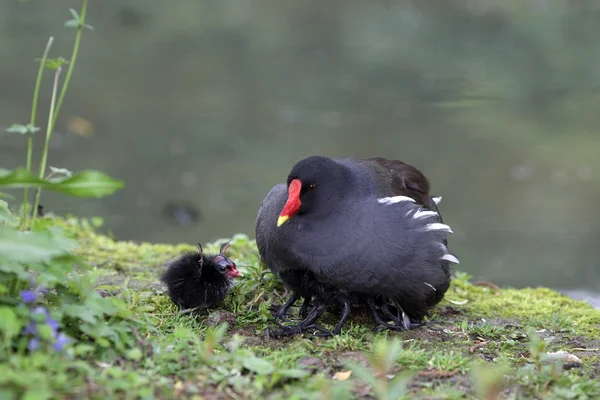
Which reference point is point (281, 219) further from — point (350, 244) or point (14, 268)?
point (14, 268)

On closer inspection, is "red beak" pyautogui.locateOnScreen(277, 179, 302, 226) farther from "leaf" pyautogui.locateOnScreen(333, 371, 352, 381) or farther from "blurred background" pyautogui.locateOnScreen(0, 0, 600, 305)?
"blurred background" pyautogui.locateOnScreen(0, 0, 600, 305)

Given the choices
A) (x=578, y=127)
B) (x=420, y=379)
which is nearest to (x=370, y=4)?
(x=578, y=127)

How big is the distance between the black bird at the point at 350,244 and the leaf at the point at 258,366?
0.88 metres

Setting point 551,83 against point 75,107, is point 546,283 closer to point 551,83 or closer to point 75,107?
point 551,83

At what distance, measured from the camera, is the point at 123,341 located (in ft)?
9.27

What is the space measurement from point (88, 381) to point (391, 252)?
5.66 feet

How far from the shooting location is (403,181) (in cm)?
413

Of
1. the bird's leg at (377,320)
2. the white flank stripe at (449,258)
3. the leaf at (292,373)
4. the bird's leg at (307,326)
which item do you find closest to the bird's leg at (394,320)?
the bird's leg at (377,320)

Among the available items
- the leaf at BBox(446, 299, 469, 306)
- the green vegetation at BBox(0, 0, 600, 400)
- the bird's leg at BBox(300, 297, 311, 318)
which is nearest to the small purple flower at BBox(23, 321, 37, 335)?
the green vegetation at BBox(0, 0, 600, 400)

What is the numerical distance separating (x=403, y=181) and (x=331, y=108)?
6.13m

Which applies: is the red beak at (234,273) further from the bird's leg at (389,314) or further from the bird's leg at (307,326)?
the bird's leg at (389,314)

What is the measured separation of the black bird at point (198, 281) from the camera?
3.76 m

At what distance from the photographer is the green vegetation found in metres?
2.42

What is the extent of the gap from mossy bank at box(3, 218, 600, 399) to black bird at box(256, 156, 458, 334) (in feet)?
0.62
